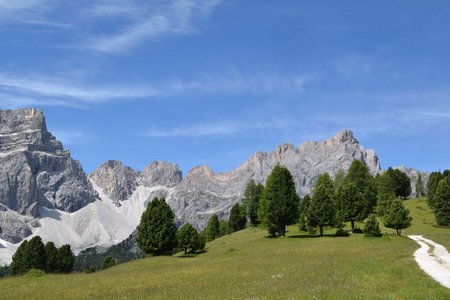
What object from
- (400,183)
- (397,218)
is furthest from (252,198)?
(397,218)

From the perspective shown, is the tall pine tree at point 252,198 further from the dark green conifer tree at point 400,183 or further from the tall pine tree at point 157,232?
the tall pine tree at point 157,232

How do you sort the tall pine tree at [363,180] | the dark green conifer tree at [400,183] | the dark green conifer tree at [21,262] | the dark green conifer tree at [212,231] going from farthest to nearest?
the dark green conifer tree at [212,231] → the dark green conifer tree at [400,183] → the tall pine tree at [363,180] → the dark green conifer tree at [21,262]

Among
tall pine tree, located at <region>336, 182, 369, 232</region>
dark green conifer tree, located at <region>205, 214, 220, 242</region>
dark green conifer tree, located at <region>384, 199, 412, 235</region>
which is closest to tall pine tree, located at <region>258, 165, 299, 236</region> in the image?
tall pine tree, located at <region>336, 182, 369, 232</region>

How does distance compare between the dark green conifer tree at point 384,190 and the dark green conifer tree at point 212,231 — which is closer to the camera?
the dark green conifer tree at point 384,190

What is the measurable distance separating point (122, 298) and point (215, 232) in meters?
126

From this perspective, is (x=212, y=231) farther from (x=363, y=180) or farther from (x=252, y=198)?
(x=363, y=180)

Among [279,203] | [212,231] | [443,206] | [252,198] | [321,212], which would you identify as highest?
[252,198]

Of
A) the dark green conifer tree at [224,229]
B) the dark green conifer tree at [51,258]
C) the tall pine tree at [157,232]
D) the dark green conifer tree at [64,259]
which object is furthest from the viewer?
the dark green conifer tree at [224,229]

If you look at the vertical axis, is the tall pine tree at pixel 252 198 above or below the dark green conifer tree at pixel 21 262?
above

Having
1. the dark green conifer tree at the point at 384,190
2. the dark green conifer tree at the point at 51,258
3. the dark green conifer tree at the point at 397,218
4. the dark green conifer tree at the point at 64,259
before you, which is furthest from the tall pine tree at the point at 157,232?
the dark green conifer tree at the point at 384,190

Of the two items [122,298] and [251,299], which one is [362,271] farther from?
[122,298]

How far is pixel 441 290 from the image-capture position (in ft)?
72.2

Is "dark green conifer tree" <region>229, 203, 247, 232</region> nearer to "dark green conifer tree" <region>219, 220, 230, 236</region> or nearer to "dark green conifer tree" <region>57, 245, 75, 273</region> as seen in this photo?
"dark green conifer tree" <region>219, 220, 230, 236</region>

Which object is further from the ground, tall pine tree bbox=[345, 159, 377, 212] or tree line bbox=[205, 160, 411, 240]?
tall pine tree bbox=[345, 159, 377, 212]
